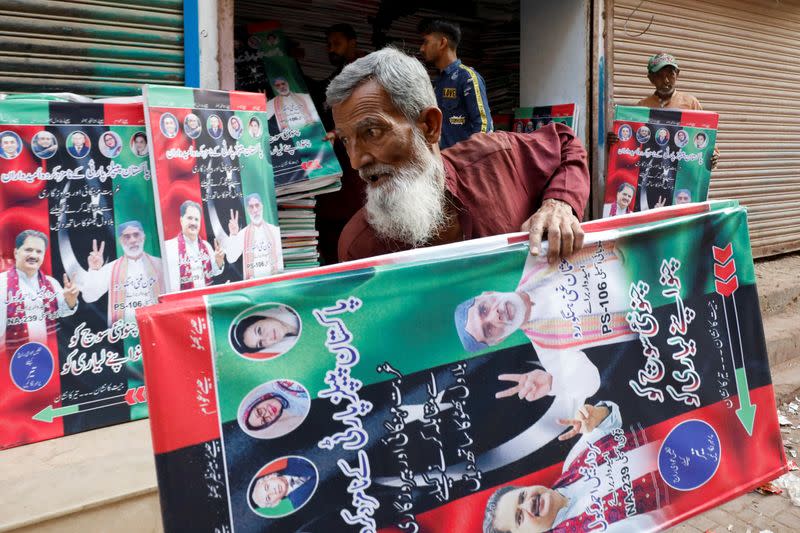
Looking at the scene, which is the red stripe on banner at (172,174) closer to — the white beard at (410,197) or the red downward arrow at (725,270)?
the white beard at (410,197)

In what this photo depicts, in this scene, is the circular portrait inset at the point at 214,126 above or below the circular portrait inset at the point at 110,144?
above

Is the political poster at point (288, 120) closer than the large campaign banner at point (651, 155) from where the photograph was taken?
Yes

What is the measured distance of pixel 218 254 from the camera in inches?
102

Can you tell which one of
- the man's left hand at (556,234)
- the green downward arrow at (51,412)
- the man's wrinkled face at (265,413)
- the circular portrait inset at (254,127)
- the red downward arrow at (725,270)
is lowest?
the green downward arrow at (51,412)

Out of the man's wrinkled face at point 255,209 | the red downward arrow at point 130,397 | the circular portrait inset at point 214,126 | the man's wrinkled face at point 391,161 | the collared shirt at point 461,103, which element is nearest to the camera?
the man's wrinkled face at point 391,161

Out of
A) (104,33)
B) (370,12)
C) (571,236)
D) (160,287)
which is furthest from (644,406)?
(370,12)

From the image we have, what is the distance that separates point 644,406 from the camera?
163cm

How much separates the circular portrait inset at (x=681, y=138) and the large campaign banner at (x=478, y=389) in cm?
285

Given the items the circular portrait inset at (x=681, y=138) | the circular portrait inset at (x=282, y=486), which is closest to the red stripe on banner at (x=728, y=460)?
the circular portrait inset at (x=282, y=486)

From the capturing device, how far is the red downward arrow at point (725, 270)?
179 cm

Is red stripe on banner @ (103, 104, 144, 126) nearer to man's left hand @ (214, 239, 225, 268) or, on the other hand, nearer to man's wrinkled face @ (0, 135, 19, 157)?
man's wrinkled face @ (0, 135, 19, 157)

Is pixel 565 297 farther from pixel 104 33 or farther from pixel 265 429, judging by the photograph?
pixel 104 33

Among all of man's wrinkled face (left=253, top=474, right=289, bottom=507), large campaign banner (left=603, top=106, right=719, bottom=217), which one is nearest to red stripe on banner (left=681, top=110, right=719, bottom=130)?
large campaign banner (left=603, top=106, right=719, bottom=217)

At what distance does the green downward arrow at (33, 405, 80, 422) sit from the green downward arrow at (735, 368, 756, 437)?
2238mm
